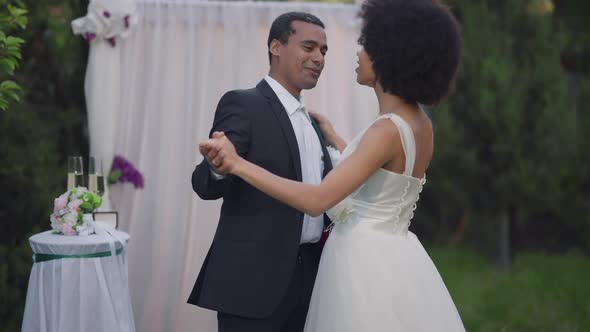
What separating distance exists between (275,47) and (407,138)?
95cm

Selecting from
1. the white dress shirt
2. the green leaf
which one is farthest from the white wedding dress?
the green leaf

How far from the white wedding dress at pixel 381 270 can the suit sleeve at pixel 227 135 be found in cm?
41

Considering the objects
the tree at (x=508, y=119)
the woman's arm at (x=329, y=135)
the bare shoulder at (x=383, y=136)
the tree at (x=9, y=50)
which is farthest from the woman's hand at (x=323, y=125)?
the tree at (x=508, y=119)

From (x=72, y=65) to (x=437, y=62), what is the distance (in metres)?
3.20

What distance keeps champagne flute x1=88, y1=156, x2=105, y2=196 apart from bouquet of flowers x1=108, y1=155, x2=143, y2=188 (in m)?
0.33

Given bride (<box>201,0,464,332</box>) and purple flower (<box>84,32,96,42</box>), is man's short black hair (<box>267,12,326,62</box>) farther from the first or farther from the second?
purple flower (<box>84,32,96,42</box>)

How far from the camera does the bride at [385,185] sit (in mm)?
2529

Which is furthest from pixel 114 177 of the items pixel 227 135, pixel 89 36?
pixel 227 135

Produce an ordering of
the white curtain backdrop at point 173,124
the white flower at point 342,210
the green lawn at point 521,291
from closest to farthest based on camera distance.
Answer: the white flower at point 342,210 → the white curtain backdrop at point 173,124 → the green lawn at point 521,291

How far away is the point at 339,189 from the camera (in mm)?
2518

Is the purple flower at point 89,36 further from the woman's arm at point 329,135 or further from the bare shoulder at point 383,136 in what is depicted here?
the bare shoulder at point 383,136

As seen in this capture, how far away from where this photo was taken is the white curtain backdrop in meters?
4.43

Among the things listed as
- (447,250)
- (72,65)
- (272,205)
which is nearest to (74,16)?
(72,65)

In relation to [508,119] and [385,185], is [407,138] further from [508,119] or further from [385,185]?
[508,119]
